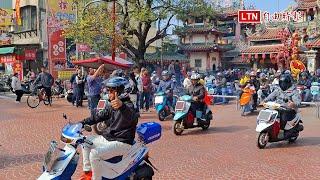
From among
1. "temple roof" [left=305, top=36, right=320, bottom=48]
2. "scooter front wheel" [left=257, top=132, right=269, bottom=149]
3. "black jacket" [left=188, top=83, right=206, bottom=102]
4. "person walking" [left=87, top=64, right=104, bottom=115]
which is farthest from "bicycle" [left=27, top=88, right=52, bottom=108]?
"temple roof" [left=305, top=36, right=320, bottom=48]

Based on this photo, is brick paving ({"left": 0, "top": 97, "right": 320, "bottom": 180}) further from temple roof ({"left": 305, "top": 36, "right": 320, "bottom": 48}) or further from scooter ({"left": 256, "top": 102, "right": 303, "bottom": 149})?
temple roof ({"left": 305, "top": 36, "right": 320, "bottom": 48})

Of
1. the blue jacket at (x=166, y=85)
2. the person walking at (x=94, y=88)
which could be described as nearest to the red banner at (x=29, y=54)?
the blue jacket at (x=166, y=85)

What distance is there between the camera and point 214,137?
10250mm

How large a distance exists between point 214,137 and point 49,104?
9.18 meters

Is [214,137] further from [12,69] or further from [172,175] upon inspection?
[12,69]

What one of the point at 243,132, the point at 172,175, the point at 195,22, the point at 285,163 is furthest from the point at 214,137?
the point at 195,22

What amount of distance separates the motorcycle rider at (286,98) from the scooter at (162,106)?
4.15 meters

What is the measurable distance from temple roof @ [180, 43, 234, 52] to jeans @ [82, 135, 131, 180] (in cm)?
3768

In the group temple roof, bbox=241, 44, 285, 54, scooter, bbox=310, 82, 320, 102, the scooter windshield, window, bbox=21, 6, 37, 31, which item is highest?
window, bbox=21, 6, 37, 31

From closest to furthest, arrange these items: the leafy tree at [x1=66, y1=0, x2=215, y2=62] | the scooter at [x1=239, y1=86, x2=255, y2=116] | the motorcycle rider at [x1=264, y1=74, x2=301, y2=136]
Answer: the motorcycle rider at [x1=264, y1=74, x2=301, y2=136] → the scooter at [x1=239, y1=86, x2=255, y2=116] → the leafy tree at [x1=66, y1=0, x2=215, y2=62]

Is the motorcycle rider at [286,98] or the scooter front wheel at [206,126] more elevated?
the motorcycle rider at [286,98]

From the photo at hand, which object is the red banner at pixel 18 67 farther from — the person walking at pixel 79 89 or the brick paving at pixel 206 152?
the brick paving at pixel 206 152

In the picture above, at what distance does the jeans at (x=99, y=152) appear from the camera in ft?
16.1

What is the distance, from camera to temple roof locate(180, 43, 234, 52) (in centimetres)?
4216
